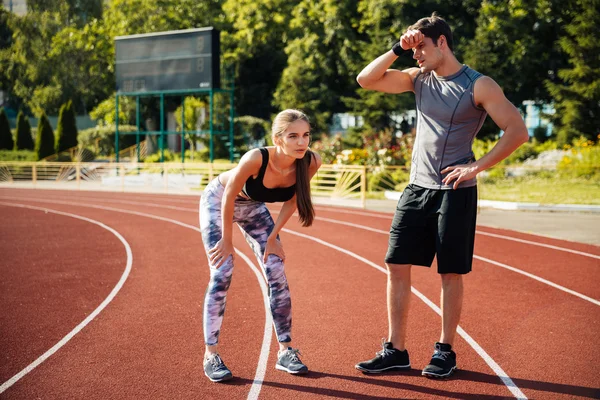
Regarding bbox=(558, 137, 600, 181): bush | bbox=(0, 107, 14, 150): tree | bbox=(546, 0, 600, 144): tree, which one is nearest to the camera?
bbox=(558, 137, 600, 181): bush

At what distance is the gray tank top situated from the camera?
411 centimetres

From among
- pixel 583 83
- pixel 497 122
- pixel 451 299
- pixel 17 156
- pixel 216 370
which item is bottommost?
pixel 216 370

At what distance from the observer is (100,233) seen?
42.1 feet

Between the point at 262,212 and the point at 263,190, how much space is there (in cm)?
29

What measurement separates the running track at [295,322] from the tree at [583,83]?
62.5 feet

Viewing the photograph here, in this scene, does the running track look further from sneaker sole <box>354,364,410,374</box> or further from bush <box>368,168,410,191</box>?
bush <box>368,168,410,191</box>

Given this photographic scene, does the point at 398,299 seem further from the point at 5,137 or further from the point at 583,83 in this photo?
the point at 5,137

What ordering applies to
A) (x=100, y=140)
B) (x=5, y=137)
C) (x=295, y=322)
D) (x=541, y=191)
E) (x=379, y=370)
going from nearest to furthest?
(x=379, y=370), (x=295, y=322), (x=541, y=191), (x=5, y=137), (x=100, y=140)

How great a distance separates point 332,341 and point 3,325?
2.90 meters

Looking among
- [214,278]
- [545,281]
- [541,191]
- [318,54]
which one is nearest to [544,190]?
[541,191]

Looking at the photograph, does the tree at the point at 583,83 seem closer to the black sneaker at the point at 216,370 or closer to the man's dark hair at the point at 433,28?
the man's dark hair at the point at 433,28

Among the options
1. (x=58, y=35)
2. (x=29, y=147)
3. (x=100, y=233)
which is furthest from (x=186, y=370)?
(x=58, y=35)

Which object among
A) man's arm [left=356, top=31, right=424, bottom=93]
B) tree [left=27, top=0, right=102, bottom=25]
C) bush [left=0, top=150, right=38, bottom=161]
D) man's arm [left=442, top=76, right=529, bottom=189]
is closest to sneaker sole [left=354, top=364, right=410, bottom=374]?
man's arm [left=442, top=76, right=529, bottom=189]

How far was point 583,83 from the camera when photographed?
28.6 m
